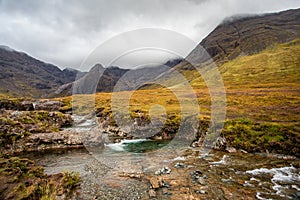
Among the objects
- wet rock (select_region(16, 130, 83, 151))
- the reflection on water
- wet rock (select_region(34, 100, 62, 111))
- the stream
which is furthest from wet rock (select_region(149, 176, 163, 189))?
wet rock (select_region(34, 100, 62, 111))

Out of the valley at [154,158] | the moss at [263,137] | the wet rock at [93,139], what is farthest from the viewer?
the wet rock at [93,139]

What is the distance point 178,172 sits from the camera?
68.0 ft

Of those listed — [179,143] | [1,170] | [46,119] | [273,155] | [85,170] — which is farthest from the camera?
[46,119]

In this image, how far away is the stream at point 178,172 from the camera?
16.0 meters

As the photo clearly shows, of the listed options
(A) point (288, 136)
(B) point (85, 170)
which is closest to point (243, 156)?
(A) point (288, 136)

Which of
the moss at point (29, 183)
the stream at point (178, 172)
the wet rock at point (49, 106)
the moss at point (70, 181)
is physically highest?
the wet rock at point (49, 106)

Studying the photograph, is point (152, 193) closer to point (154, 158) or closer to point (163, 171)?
point (163, 171)

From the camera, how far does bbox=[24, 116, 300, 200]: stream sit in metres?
16.0

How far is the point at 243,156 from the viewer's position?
83.7 ft

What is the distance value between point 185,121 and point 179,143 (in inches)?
323

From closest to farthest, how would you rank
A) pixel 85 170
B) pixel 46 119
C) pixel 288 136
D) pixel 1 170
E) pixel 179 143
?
pixel 1 170 < pixel 85 170 < pixel 288 136 < pixel 179 143 < pixel 46 119

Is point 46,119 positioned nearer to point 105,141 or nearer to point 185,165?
point 105,141

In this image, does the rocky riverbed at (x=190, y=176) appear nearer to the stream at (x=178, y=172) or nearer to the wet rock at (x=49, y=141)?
the stream at (x=178, y=172)

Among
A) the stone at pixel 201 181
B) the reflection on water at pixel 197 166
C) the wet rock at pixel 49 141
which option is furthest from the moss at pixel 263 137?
the wet rock at pixel 49 141
